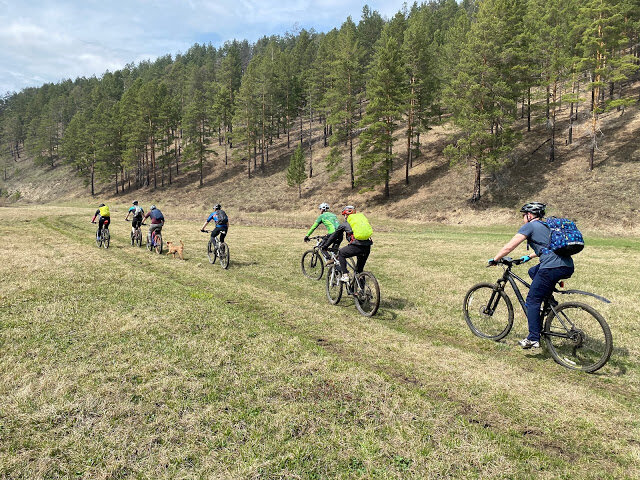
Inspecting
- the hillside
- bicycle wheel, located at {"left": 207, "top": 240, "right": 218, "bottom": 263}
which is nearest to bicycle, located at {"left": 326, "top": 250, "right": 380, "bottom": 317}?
bicycle wheel, located at {"left": 207, "top": 240, "right": 218, "bottom": 263}

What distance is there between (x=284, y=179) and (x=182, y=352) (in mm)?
48928

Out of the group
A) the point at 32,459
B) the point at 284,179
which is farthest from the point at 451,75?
the point at 32,459

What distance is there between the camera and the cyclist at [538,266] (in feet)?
18.6

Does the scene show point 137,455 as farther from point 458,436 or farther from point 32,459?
point 458,436

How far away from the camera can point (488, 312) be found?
722 cm

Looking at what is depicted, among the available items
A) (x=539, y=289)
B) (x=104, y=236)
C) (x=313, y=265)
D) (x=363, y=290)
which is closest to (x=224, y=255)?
(x=313, y=265)

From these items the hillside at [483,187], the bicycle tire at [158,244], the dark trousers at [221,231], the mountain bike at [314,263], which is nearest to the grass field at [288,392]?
the mountain bike at [314,263]

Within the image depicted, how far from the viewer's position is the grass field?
3.57 metres

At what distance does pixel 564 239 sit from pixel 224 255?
11151 mm

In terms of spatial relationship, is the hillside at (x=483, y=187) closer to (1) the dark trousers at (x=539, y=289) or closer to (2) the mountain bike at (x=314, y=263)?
(2) the mountain bike at (x=314, y=263)

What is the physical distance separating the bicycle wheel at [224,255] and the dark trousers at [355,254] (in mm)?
6127

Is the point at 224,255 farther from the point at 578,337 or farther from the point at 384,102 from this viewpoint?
the point at 384,102

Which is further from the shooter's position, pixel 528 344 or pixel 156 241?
pixel 156 241

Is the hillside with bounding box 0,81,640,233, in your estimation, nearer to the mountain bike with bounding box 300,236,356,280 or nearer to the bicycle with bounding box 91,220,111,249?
the mountain bike with bounding box 300,236,356,280
